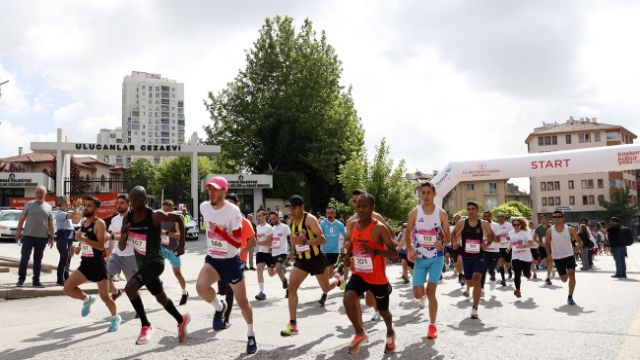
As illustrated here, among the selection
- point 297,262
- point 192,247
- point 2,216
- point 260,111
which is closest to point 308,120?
point 260,111

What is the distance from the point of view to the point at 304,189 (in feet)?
128

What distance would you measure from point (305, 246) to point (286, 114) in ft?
106

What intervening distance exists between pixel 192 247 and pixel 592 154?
1776 cm

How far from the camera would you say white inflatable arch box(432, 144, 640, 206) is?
19.6 metres

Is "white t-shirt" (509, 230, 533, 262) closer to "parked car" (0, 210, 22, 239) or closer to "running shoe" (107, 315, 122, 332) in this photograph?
"running shoe" (107, 315, 122, 332)

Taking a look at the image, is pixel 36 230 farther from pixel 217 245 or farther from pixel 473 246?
pixel 473 246

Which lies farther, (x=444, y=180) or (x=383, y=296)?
(x=444, y=180)

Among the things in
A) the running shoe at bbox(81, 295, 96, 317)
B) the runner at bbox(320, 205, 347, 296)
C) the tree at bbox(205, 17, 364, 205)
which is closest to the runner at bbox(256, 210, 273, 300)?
the runner at bbox(320, 205, 347, 296)

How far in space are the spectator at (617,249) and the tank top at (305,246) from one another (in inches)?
479

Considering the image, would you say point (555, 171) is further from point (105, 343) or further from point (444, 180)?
point (105, 343)

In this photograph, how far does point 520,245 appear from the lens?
43.3 feet

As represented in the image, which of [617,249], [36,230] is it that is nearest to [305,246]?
[36,230]

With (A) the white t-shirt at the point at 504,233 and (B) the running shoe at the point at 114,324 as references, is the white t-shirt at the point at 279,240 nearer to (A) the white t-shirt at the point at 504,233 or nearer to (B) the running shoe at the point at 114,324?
(B) the running shoe at the point at 114,324

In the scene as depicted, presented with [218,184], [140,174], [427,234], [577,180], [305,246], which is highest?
[140,174]
